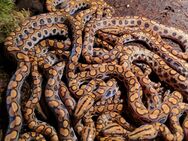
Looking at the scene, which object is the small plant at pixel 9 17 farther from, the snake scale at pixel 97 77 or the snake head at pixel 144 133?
the snake head at pixel 144 133

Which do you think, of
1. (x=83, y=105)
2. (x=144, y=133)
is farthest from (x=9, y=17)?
(x=144, y=133)

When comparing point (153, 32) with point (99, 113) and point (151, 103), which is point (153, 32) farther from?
point (99, 113)

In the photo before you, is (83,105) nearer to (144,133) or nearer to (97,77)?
(97,77)

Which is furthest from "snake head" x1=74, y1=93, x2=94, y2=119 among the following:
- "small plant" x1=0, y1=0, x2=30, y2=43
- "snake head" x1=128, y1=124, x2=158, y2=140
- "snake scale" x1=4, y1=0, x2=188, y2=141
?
"small plant" x1=0, y1=0, x2=30, y2=43

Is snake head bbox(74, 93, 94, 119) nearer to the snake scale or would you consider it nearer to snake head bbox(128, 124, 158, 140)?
the snake scale

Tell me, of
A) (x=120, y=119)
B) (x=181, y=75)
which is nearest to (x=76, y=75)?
(x=120, y=119)

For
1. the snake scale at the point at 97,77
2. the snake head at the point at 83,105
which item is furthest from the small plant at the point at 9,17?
the snake head at the point at 83,105
